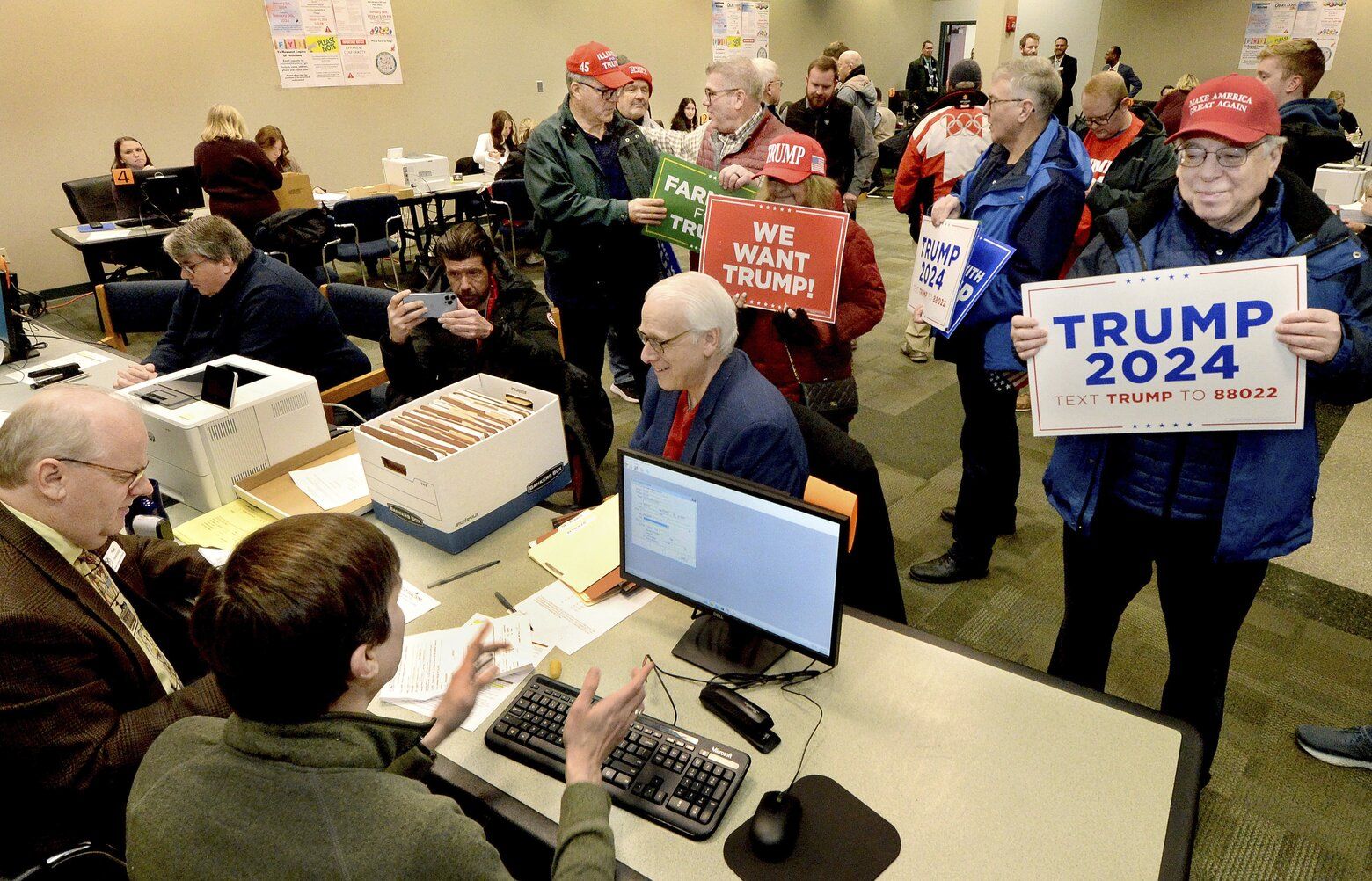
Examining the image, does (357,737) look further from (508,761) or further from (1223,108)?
(1223,108)

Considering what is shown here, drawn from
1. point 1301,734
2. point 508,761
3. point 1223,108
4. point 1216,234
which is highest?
point 1223,108

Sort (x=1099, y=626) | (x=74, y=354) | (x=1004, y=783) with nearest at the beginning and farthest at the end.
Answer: (x=1004, y=783)
(x=1099, y=626)
(x=74, y=354)

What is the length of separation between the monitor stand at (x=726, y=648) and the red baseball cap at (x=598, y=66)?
91.9 inches

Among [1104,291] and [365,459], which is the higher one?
[1104,291]

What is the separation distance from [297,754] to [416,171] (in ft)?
23.2

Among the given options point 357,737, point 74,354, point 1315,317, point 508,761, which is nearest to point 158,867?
point 357,737

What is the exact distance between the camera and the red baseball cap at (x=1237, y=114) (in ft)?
4.87

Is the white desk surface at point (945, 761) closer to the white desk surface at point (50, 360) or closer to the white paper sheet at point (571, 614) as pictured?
the white paper sheet at point (571, 614)

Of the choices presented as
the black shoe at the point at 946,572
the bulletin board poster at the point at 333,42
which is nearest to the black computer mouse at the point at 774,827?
the black shoe at the point at 946,572

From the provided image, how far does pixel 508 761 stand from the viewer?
1425 mm

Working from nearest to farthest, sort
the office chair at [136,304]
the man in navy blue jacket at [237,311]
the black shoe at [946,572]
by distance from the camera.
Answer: the man in navy blue jacket at [237,311], the black shoe at [946,572], the office chair at [136,304]

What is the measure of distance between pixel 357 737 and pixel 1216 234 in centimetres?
174

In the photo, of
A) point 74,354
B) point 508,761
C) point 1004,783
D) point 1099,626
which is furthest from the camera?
→ point 74,354

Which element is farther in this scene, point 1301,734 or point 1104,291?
point 1301,734
